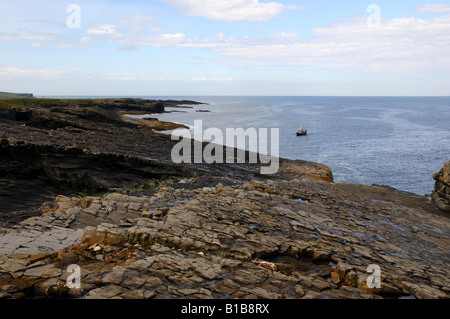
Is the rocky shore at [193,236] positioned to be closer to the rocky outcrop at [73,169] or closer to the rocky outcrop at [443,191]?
the rocky outcrop at [73,169]

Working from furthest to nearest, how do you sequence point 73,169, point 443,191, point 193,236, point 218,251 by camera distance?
point 443,191, point 73,169, point 193,236, point 218,251

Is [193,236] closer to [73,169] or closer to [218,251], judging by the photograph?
[218,251]

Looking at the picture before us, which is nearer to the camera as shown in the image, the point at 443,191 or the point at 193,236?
the point at 193,236

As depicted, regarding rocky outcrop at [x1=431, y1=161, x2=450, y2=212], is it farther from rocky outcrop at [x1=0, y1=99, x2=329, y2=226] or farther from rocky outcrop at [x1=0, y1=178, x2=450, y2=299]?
rocky outcrop at [x1=0, y1=99, x2=329, y2=226]

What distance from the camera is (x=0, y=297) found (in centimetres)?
1170

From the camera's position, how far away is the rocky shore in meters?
13.9

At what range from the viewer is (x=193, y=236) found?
18.4 metres

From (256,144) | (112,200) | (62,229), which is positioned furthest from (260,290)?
(256,144)

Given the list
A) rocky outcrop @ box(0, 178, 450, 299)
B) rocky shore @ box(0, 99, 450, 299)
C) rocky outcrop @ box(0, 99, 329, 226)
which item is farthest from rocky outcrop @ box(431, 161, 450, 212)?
rocky outcrop @ box(0, 99, 329, 226)

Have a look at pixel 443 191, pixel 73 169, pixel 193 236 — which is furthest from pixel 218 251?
pixel 443 191

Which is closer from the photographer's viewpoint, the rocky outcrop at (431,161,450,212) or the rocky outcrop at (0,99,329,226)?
the rocky outcrop at (0,99,329,226)

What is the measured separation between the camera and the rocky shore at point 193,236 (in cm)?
1388

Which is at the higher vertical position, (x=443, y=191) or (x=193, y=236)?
(x=193, y=236)
